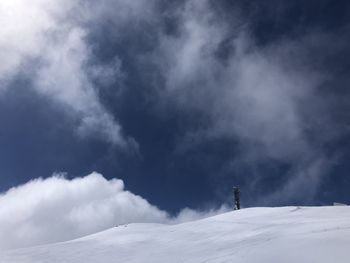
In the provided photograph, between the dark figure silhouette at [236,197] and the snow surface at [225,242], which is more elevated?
the dark figure silhouette at [236,197]

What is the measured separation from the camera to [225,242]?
10.8 meters

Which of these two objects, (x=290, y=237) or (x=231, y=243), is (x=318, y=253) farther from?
(x=231, y=243)

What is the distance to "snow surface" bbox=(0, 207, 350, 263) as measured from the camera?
26.4 ft

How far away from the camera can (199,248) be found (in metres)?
10.7

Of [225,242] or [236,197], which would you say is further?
[236,197]

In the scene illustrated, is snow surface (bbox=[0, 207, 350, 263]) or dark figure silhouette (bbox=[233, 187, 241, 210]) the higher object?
dark figure silhouette (bbox=[233, 187, 241, 210])

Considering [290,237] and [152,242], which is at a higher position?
[152,242]

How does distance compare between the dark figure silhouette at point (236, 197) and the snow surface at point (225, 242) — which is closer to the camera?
the snow surface at point (225, 242)

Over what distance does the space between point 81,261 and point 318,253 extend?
681 centimetres

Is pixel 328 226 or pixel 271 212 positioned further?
pixel 271 212

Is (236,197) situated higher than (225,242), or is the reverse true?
(236,197)

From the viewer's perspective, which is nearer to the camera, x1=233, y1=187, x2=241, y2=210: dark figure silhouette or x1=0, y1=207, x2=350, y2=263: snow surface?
x1=0, y1=207, x2=350, y2=263: snow surface

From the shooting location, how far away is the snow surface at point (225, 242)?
8.05 m

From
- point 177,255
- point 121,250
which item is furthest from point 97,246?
point 177,255
